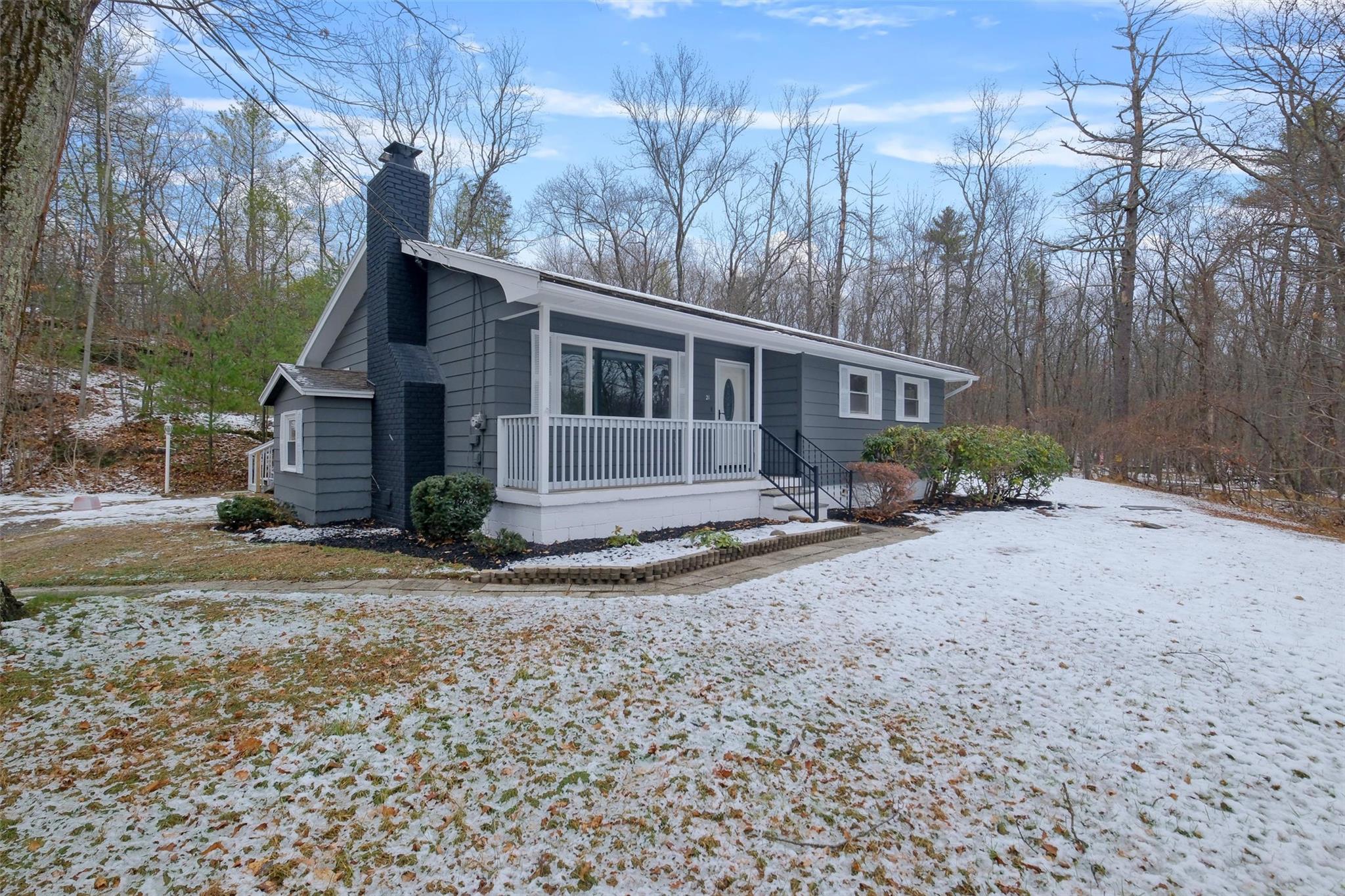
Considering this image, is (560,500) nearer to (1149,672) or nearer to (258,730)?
(258,730)

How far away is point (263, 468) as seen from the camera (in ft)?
45.7

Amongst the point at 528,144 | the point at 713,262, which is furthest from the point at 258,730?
the point at 713,262

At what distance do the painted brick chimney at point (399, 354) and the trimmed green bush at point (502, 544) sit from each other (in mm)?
1995

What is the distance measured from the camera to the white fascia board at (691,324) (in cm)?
727

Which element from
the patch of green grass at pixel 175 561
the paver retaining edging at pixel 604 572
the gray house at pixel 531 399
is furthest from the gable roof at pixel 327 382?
the paver retaining edging at pixel 604 572

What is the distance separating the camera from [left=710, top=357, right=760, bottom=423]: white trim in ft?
36.3

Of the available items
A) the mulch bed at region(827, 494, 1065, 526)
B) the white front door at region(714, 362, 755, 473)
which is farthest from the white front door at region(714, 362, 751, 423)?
the mulch bed at region(827, 494, 1065, 526)

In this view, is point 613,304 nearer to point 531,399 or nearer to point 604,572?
point 531,399

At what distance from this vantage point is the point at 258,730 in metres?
3.01

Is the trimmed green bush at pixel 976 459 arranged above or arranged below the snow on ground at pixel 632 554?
above

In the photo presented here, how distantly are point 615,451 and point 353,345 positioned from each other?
5.99 m

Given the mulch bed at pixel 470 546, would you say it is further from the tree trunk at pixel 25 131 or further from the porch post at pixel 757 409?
the tree trunk at pixel 25 131

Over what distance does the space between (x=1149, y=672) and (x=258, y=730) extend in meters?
5.30

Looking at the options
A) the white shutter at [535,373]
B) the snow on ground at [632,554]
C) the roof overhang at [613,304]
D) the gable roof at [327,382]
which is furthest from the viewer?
the gable roof at [327,382]
